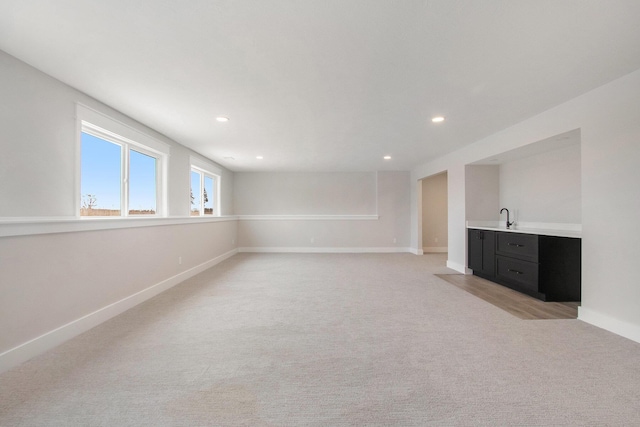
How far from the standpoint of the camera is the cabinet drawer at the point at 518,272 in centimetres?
369

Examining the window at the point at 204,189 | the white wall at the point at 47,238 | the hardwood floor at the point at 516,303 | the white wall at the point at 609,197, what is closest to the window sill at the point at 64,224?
the white wall at the point at 47,238

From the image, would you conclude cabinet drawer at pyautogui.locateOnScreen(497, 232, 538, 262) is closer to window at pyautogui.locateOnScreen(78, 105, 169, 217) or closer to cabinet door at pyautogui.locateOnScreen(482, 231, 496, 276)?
cabinet door at pyautogui.locateOnScreen(482, 231, 496, 276)

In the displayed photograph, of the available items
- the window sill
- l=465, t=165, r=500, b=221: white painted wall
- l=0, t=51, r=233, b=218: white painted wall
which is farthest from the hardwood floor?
l=0, t=51, r=233, b=218: white painted wall

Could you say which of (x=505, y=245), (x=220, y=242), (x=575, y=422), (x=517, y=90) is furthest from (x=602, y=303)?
(x=220, y=242)

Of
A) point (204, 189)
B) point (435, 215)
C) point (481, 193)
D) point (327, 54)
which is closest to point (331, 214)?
point (435, 215)

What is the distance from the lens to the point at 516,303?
11.4 feet

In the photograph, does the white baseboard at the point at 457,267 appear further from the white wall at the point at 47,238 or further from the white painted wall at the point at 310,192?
the white wall at the point at 47,238

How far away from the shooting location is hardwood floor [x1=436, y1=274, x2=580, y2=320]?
308 cm

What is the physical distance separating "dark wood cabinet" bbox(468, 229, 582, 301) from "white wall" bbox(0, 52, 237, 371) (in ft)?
16.4

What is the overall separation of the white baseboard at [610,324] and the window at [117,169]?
5.21 metres

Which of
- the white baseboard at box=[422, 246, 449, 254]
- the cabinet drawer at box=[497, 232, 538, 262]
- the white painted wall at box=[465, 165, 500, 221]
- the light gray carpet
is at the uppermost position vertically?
the white painted wall at box=[465, 165, 500, 221]

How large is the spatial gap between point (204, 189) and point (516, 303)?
20.1 feet

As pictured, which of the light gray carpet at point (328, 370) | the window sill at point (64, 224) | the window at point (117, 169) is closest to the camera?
the light gray carpet at point (328, 370)

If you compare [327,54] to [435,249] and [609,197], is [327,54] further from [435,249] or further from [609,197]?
[435,249]
